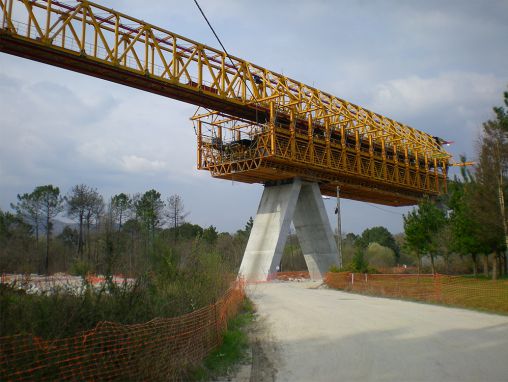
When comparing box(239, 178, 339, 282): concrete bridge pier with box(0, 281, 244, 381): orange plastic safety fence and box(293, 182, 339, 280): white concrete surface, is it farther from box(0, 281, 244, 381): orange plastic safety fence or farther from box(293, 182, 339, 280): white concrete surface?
box(0, 281, 244, 381): orange plastic safety fence

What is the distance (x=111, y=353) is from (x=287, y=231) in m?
36.5

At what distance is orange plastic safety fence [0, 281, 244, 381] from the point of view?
6277 mm

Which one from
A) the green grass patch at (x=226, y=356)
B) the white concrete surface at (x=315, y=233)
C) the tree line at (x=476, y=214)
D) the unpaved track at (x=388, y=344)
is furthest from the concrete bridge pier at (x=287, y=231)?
the green grass patch at (x=226, y=356)

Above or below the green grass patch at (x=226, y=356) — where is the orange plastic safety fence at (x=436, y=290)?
above

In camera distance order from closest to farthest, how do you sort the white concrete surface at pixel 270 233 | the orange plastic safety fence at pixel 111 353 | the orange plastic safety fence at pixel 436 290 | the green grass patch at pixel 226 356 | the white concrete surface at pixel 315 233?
the orange plastic safety fence at pixel 111 353
the green grass patch at pixel 226 356
the orange plastic safety fence at pixel 436 290
the white concrete surface at pixel 270 233
the white concrete surface at pixel 315 233

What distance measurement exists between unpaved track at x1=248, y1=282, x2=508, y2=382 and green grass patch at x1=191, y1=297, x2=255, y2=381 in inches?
33.7

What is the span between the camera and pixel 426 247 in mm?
41000

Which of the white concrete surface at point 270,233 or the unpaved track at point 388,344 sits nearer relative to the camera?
the unpaved track at point 388,344

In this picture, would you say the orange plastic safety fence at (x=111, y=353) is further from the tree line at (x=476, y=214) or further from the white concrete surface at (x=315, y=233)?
the white concrete surface at (x=315, y=233)

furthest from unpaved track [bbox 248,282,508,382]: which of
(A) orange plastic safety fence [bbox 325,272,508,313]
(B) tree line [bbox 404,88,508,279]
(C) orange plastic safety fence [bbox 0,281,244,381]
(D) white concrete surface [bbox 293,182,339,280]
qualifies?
(D) white concrete surface [bbox 293,182,339,280]

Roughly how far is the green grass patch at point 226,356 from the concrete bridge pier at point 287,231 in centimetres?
2788

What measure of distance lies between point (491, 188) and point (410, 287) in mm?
11270

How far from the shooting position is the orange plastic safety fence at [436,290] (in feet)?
68.7

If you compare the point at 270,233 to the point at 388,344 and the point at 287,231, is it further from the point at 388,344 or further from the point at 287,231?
the point at 388,344
